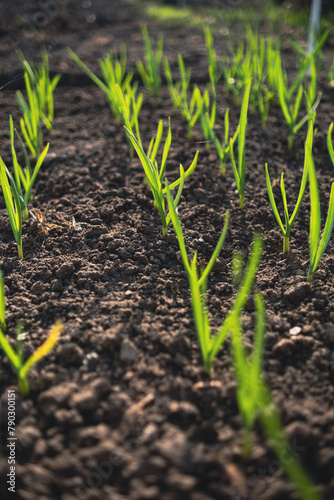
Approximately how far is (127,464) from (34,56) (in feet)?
9.96

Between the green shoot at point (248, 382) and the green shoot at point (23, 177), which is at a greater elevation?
the green shoot at point (23, 177)

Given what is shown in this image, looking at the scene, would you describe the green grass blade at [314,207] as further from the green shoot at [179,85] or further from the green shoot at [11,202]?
the green shoot at [179,85]

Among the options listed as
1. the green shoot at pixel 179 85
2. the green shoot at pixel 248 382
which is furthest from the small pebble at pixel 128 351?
the green shoot at pixel 179 85

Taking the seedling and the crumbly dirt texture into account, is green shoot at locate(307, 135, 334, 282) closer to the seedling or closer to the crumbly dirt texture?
the crumbly dirt texture

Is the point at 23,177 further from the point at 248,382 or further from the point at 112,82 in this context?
the point at 248,382

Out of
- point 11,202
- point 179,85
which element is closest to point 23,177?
point 11,202

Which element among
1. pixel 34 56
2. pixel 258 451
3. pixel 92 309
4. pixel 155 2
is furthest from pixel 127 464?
pixel 155 2

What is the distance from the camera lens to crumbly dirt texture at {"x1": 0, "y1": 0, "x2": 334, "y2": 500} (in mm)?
744

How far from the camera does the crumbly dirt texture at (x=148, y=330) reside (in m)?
0.74

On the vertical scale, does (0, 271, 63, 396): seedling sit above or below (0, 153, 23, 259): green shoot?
below

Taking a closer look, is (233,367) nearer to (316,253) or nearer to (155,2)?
(316,253)

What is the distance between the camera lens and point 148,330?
102cm

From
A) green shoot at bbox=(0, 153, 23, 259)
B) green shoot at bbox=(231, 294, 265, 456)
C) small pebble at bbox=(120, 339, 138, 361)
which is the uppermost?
green shoot at bbox=(0, 153, 23, 259)

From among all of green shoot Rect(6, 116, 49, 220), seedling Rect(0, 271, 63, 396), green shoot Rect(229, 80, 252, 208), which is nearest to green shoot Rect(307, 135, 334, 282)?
green shoot Rect(229, 80, 252, 208)
